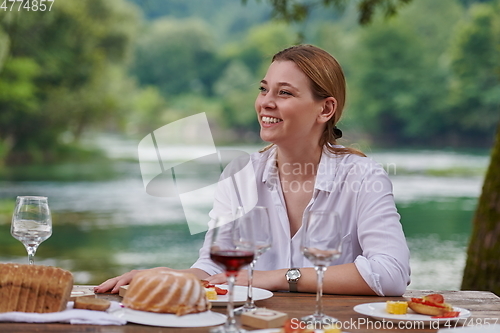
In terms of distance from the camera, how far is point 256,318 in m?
1.42

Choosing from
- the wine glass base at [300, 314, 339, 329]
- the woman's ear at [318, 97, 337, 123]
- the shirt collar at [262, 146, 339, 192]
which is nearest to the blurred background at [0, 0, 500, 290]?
the shirt collar at [262, 146, 339, 192]

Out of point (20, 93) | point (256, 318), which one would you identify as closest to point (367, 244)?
point (256, 318)

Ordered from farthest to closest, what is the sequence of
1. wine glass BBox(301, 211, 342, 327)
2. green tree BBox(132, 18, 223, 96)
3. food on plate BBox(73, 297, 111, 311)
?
green tree BBox(132, 18, 223, 96)
food on plate BBox(73, 297, 111, 311)
wine glass BBox(301, 211, 342, 327)

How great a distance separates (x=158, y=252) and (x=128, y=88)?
8757mm

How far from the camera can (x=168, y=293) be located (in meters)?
1.47

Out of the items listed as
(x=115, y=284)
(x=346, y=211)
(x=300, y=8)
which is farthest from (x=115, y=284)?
(x=300, y=8)

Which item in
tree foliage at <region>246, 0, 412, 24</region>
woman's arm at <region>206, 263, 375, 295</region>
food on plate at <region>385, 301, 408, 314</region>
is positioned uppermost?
tree foliage at <region>246, 0, 412, 24</region>

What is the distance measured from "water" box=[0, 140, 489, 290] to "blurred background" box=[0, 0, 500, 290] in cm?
8

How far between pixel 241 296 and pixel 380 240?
1.85ft

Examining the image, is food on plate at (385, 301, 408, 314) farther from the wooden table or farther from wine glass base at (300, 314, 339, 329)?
wine glass base at (300, 314, 339, 329)

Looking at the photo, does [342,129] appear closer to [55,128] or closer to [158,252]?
[158,252]

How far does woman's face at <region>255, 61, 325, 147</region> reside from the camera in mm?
2320

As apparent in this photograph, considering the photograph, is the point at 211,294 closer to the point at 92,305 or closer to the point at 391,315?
the point at 92,305

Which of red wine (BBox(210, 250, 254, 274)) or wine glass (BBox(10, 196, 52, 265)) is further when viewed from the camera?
wine glass (BBox(10, 196, 52, 265))
